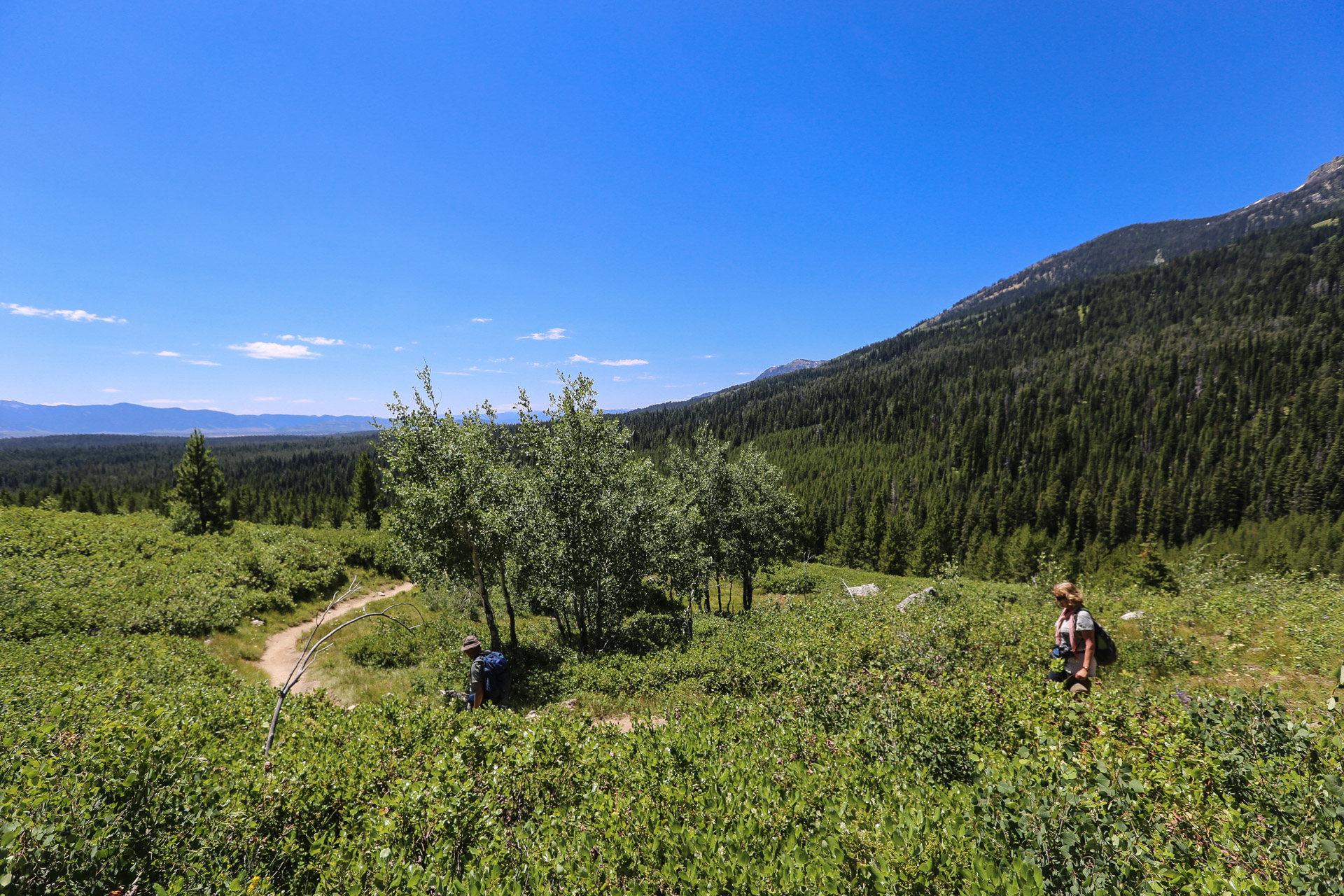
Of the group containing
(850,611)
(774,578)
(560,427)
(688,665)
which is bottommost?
(774,578)

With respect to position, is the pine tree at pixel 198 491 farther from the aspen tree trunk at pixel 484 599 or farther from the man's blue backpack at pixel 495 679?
the man's blue backpack at pixel 495 679

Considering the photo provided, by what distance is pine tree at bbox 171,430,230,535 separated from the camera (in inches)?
1665

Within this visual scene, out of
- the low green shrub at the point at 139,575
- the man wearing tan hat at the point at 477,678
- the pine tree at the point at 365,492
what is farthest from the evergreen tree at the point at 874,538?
the man wearing tan hat at the point at 477,678

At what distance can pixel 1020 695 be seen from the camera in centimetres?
573

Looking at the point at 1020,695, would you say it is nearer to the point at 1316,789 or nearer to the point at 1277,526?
the point at 1316,789

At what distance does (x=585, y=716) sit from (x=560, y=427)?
11.5 meters

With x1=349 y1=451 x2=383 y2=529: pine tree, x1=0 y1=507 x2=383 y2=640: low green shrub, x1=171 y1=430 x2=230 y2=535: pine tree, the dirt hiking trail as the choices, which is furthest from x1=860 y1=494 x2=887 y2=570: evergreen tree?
x1=171 y1=430 x2=230 y2=535: pine tree

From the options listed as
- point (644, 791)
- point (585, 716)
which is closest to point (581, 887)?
point (644, 791)

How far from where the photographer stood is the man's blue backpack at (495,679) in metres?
8.64

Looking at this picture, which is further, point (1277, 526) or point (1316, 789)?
point (1277, 526)

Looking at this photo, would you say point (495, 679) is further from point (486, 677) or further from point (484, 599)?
point (484, 599)

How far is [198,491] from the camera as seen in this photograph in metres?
43.7

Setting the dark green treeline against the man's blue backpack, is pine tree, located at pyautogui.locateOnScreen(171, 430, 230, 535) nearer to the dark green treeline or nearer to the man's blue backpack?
the dark green treeline

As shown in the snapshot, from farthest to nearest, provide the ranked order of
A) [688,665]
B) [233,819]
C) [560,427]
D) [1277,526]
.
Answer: [1277,526]
[560,427]
[688,665]
[233,819]
